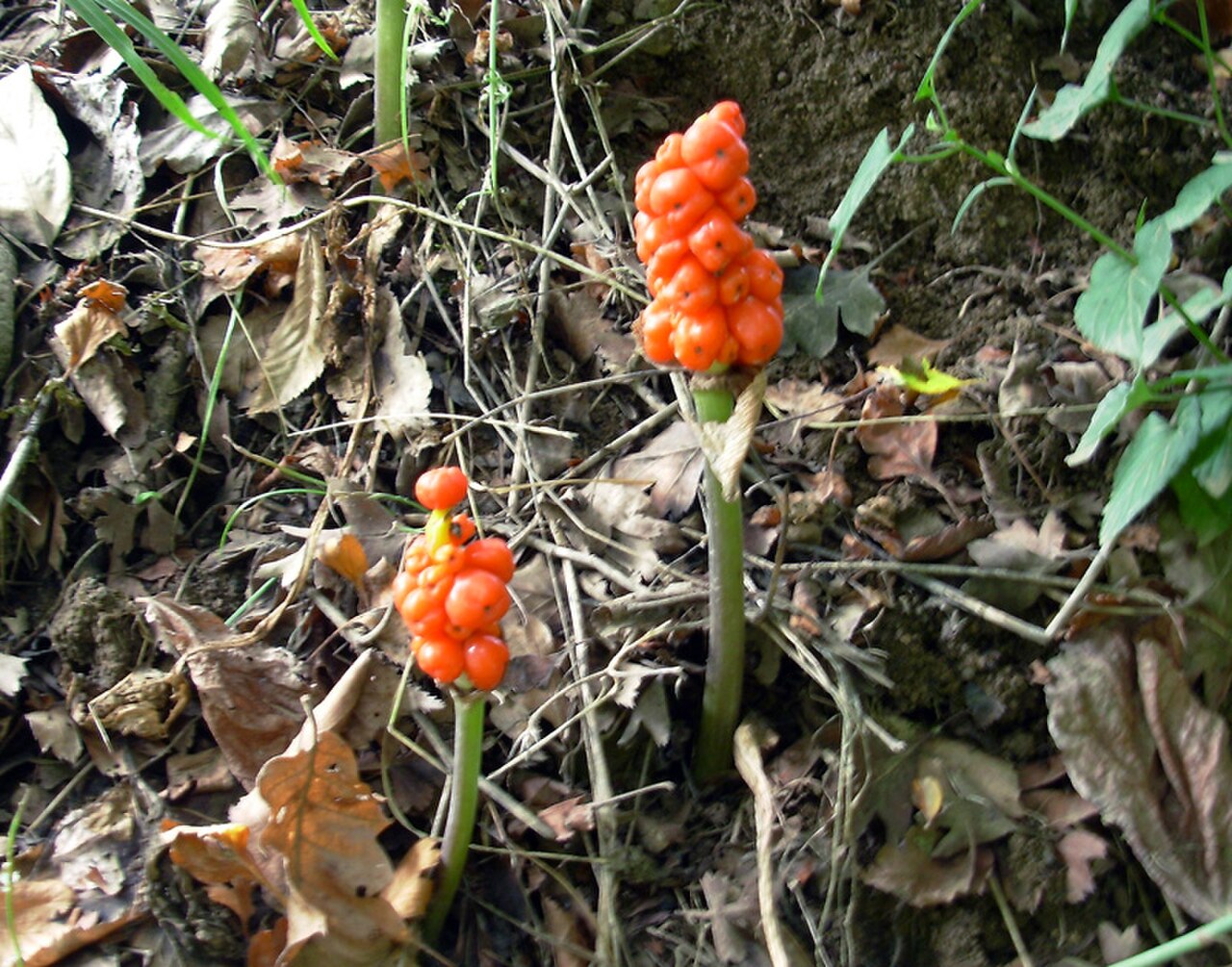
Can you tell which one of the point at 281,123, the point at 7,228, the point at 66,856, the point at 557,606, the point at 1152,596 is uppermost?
the point at 281,123

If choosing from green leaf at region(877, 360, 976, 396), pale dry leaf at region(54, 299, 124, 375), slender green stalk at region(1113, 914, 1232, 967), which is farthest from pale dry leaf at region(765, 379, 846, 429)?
pale dry leaf at region(54, 299, 124, 375)

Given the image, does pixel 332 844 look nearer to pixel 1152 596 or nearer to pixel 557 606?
pixel 557 606

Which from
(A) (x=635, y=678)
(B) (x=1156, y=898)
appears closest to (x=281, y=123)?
(A) (x=635, y=678)

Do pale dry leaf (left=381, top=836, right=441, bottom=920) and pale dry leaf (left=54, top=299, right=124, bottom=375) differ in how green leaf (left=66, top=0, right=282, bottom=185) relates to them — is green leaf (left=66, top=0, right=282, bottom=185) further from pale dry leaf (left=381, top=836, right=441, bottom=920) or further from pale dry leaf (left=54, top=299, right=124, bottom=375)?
pale dry leaf (left=381, top=836, right=441, bottom=920)

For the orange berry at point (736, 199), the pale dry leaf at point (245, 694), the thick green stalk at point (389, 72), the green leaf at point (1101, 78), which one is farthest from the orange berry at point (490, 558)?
the thick green stalk at point (389, 72)

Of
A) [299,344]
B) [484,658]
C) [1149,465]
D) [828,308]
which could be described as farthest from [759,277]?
[299,344]

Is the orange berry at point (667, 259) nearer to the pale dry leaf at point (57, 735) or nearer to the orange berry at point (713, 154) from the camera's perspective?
the orange berry at point (713, 154)

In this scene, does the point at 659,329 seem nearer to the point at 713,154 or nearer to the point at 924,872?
the point at 713,154
